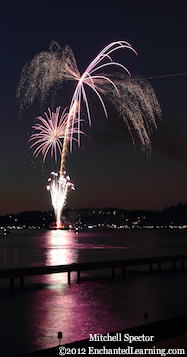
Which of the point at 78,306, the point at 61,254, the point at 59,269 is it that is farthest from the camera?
the point at 61,254

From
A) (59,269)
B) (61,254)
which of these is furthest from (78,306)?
(61,254)

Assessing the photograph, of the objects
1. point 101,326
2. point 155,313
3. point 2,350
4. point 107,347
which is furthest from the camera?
point 155,313

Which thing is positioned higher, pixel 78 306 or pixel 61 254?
pixel 78 306

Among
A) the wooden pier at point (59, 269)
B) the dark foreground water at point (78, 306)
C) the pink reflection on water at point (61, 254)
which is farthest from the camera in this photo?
the pink reflection on water at point (61, 254)

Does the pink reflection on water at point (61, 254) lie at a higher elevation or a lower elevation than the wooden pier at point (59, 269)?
lower

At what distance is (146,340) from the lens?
605cm

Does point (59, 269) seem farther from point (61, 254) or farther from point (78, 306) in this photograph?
point (61, 254)

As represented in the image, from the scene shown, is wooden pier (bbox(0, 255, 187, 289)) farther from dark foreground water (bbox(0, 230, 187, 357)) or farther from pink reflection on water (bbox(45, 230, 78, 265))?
pink reflection on water (bbox(45, 230, 78, 265))

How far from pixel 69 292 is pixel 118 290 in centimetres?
201

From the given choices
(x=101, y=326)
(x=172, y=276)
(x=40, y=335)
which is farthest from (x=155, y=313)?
(x=172, y=276)

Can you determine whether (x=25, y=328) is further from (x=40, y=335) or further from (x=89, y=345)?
(x=89, y=345)

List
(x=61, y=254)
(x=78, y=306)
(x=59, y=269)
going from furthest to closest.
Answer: (x=61, y=254), (x=59, y=269), (x=78, y=306)

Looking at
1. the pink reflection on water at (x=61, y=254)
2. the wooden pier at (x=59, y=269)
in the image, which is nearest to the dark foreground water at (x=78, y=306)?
the wooden pier at (x=59, y=269)

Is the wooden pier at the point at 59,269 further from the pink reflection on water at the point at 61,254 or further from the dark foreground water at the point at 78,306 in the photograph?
the pink reflection on water at the point at 61,254
